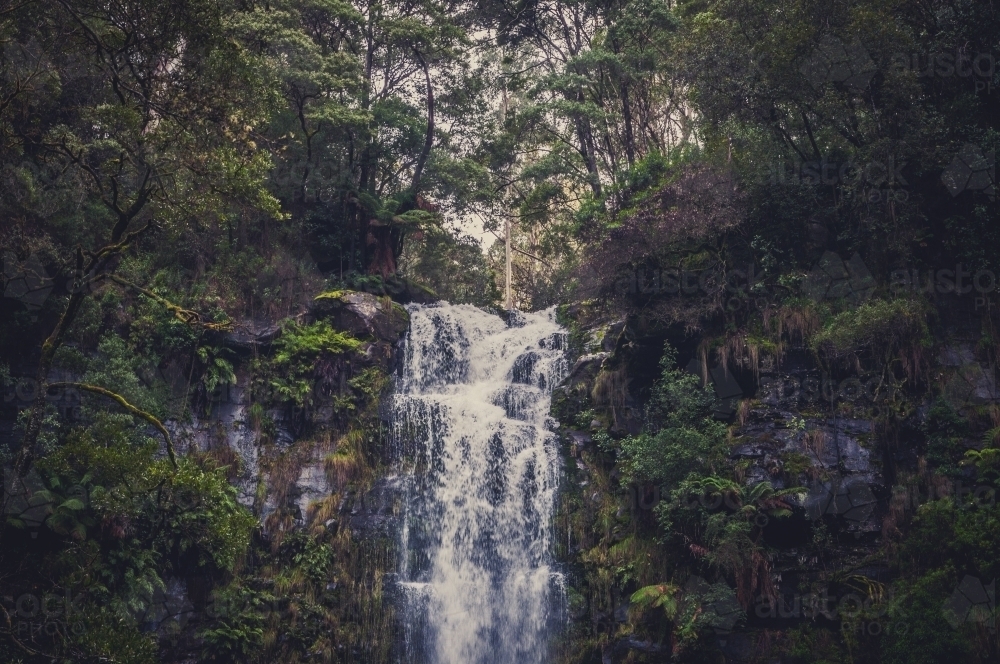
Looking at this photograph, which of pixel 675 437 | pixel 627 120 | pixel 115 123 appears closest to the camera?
pixel 115 123

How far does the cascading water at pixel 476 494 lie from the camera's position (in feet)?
65.4

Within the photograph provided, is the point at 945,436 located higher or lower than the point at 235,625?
higher

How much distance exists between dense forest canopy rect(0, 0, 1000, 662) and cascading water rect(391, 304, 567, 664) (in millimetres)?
1036

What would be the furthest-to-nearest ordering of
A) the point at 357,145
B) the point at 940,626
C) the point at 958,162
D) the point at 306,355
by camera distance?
the point at 357,145 < the point at 306,355 < the point at 958,162 < the point at 940,626

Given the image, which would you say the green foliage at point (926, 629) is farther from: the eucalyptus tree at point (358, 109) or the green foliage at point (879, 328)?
the eucalyptus tree at point (358, 109)

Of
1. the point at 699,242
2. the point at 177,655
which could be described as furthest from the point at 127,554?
the point at 699,242

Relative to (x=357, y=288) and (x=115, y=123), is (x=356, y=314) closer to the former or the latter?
(x=357, y=288)

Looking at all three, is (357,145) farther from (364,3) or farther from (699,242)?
(699,242)

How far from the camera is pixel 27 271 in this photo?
19.0 metres

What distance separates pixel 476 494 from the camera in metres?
21.7

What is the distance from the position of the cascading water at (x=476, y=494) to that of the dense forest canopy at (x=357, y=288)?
3.40ft

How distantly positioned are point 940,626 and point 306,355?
15.1 meters

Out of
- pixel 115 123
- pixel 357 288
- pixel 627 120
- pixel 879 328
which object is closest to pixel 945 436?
pixel 879 328

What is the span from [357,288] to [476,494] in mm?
7230
